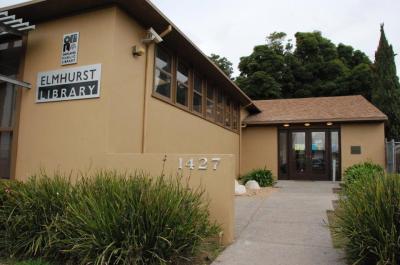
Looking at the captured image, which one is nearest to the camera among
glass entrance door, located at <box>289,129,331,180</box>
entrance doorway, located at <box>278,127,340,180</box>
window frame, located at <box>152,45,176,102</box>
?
window frame, located at <box>152,45,176,102</box>

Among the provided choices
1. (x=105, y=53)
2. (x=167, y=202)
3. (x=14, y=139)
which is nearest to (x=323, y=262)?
(x=167, y=202)

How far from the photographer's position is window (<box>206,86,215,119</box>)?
40.5 feet

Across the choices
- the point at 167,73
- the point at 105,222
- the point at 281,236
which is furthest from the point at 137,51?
the point at 281,236

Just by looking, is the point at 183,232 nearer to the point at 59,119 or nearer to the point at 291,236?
the point at 291,236

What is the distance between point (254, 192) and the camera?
→ 1120cm

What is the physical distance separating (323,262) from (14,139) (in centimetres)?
665

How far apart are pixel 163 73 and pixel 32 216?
4984mm

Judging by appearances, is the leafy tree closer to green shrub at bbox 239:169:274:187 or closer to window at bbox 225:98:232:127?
window at bbox 225:98:232:127

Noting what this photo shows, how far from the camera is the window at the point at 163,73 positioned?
27.5 feet

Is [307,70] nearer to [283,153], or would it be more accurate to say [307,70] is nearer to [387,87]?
[387,87]

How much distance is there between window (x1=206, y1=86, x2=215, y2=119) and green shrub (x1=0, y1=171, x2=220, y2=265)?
7.46 metres

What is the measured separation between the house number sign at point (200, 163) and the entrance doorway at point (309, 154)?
1225 centimetres

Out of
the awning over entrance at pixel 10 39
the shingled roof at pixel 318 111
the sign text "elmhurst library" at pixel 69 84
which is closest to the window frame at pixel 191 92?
the sign text "elmhurst library" at pixel 69 84

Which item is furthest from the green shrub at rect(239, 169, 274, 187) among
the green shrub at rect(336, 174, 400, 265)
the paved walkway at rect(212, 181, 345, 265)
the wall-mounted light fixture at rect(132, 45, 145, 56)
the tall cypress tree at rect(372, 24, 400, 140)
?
the tall cypress tree at rect(372, 24, 400, 140)
